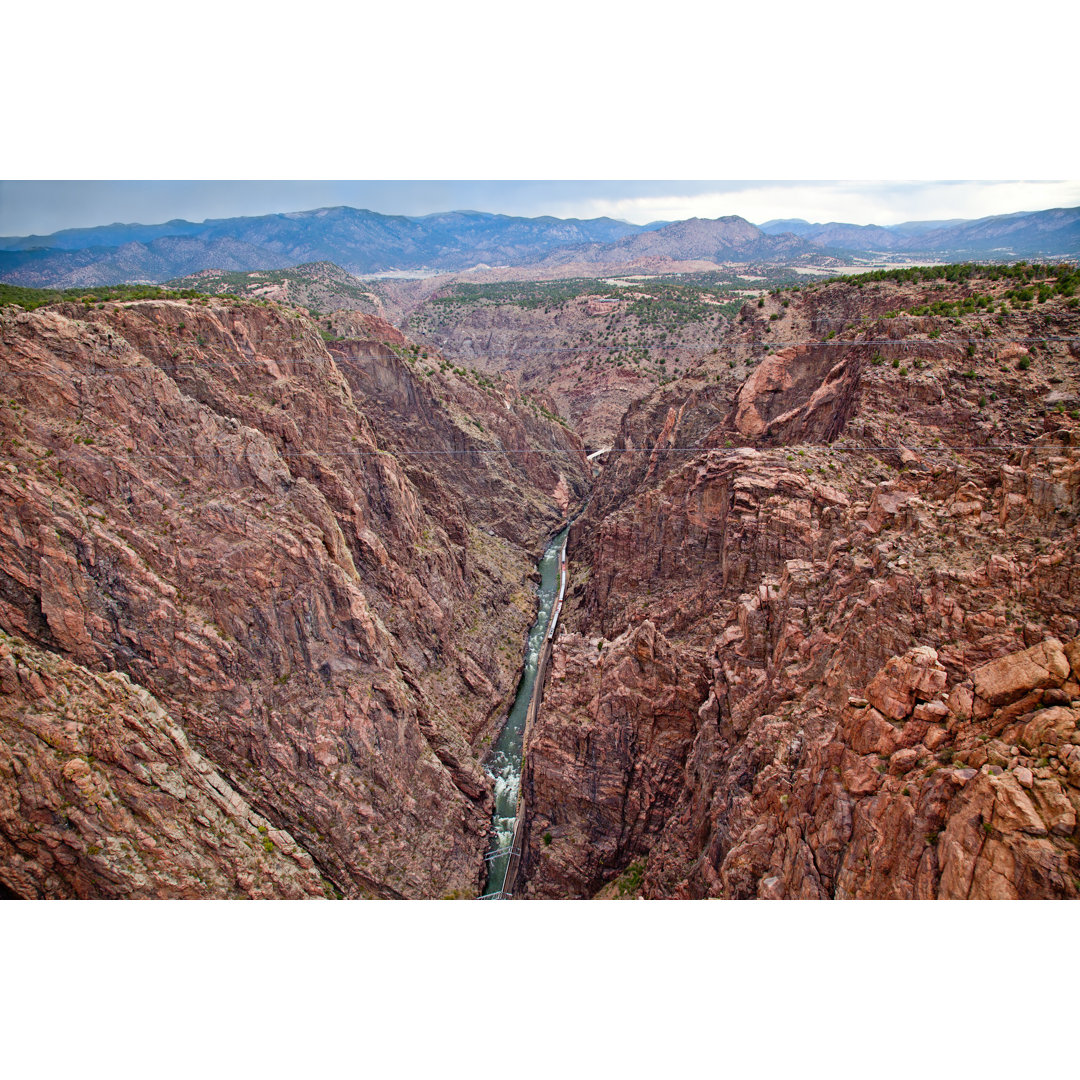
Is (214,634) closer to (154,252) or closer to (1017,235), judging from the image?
(1017,235)

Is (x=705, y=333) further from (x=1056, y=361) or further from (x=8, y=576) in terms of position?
(x=8, y=576)

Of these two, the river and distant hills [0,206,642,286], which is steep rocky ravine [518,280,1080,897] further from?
distant hills [0,206,642,286]

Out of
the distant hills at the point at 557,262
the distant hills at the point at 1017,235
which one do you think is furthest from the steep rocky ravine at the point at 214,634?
the distant hills at the point at 1017,235

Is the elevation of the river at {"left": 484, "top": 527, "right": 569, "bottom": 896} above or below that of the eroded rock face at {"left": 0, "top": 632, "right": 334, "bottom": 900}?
below

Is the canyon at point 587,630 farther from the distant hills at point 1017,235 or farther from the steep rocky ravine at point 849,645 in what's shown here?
the distant hills at point 1017,235

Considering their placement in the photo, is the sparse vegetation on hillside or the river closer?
the sparse vegetation on hillside

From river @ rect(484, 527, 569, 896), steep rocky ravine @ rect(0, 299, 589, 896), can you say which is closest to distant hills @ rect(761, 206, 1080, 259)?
steep rocky ravine @ rect(0, 299, 589, 896)

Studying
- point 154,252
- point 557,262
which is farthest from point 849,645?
point 557,262
